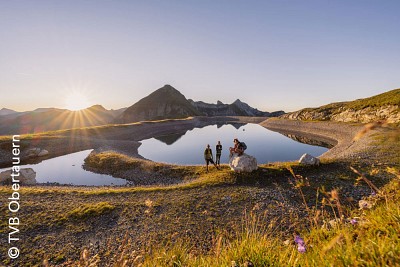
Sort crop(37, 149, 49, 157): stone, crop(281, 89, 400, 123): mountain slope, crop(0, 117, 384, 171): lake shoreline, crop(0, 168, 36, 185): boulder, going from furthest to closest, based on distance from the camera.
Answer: crop(281, 89, 400, 123): mountain slope
crop(37, 149, 49, 157): stone
crop(0, 117, 384, 171): lake shoreline
crop(0, 168, 36, 185): boulder

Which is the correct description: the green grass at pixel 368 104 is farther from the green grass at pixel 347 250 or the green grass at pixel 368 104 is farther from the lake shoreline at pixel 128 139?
the green grass at pixel 347 250

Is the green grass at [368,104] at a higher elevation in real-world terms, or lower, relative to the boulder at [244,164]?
higher

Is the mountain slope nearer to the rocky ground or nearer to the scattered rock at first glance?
the rocky ground

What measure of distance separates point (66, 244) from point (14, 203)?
9593mm

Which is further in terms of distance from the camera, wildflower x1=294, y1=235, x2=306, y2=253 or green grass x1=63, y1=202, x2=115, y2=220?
green grass x1=63, y1=202, x2=115, y2=220

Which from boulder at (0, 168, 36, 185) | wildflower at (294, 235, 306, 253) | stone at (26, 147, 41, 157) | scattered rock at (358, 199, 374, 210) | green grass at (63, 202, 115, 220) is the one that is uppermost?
wildflower at (294, 235, 306, 253)

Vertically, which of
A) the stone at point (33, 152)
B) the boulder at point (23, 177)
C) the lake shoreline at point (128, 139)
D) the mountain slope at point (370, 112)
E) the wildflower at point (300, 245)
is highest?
the mountain slope at point (370, 112)

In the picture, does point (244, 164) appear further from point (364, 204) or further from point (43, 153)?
point (43, 153)

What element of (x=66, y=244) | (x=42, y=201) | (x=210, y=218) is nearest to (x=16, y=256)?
(x=66, y=244)

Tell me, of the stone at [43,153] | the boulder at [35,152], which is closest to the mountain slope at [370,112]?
the stone at [43,153]

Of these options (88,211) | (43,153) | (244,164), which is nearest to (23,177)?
(88,211)

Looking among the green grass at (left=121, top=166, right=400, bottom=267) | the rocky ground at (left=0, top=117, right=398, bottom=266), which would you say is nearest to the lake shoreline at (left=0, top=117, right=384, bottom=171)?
the rocky ground at (left=0, top=117, right=398, bottom=266)

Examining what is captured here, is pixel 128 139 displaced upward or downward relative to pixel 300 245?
downward

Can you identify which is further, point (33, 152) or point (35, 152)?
point (35, 152)
